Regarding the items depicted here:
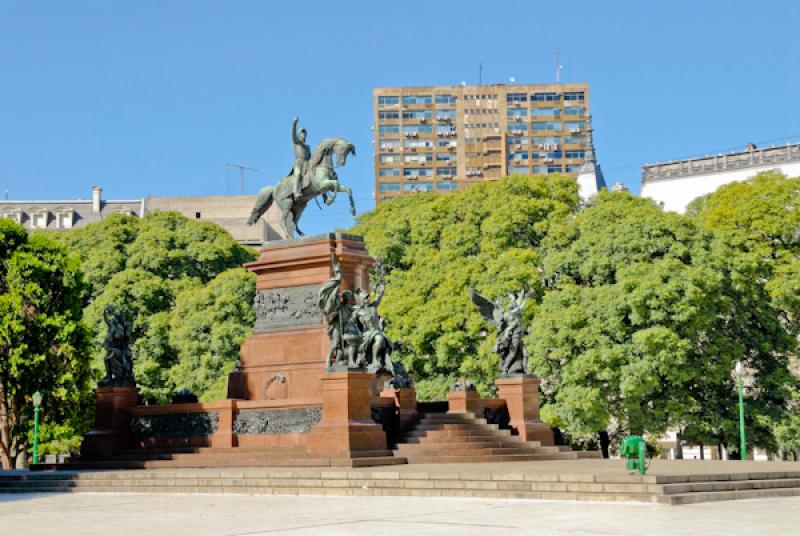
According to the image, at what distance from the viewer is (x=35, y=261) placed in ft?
134

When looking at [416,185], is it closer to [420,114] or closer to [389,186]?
[389,186]

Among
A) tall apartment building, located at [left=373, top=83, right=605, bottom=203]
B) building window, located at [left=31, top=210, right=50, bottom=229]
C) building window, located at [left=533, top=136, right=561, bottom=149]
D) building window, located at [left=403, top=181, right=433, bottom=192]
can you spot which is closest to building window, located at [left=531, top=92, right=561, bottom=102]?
tall apartment building, located at [left=373, top=83, right=605, bottom=203]

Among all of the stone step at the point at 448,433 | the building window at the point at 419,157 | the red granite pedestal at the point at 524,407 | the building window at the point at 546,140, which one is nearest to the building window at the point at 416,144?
the building window at the point at 419,157

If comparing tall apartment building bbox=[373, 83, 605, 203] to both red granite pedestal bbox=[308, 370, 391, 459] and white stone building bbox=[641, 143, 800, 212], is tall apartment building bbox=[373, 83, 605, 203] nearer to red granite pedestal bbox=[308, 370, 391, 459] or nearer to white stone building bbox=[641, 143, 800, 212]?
white stone building bbox=[641, 143, 800, 212]

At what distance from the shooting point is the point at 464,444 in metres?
25.3

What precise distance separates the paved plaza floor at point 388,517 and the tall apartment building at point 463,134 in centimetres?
10095

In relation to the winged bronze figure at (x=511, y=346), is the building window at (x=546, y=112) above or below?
above

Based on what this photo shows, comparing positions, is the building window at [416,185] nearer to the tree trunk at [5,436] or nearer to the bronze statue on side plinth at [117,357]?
the tree trunk at [5,436]

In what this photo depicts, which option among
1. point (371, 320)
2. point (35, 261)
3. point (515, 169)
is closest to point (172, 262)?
point (35, 261)

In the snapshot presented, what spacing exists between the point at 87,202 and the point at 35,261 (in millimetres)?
61557

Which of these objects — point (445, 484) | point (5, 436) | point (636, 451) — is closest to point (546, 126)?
point (5, 436)

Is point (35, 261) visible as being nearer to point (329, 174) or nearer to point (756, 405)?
point (329, 174)

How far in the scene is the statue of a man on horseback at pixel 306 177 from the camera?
99.0 ft

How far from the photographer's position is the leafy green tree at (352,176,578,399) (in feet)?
143
